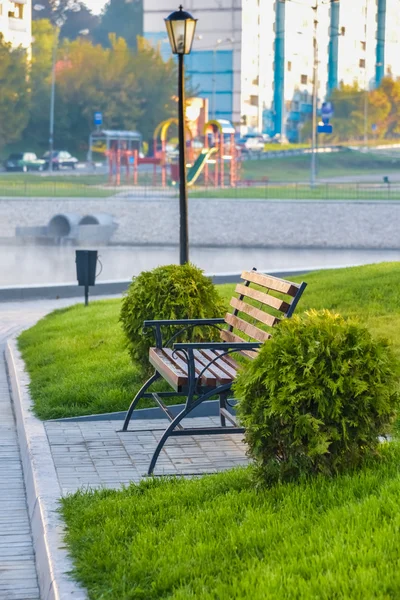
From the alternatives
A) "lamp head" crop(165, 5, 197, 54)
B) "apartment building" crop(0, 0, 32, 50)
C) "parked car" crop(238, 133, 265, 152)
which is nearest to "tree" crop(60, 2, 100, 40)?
"apartment building" crop(0, 0, 32, 50)

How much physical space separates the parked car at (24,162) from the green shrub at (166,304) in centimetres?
6923

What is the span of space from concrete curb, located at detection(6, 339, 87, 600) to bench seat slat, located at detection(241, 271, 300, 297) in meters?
1.64

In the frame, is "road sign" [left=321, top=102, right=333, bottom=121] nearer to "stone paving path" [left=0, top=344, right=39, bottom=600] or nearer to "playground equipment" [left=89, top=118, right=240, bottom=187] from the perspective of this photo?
"playground equipment" [left=89, top=118, right=240, bottom=187]

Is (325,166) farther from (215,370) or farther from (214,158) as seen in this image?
(215,370)

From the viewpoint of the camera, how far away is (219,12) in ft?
270

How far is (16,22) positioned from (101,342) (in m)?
79.5

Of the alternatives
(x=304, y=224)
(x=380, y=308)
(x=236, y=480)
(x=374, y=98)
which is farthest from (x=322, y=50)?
(x=236, y=480)

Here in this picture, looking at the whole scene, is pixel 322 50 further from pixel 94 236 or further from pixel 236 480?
pixel 236 480

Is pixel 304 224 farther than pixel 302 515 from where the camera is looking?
Yes

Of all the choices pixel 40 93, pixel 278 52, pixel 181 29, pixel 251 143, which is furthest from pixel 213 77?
pixel 181 29

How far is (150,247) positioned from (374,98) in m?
46.4

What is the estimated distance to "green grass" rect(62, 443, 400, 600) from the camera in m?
3.60

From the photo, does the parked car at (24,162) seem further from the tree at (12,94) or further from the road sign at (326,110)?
the road sign at (326,110)

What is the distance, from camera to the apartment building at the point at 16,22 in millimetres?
83375
